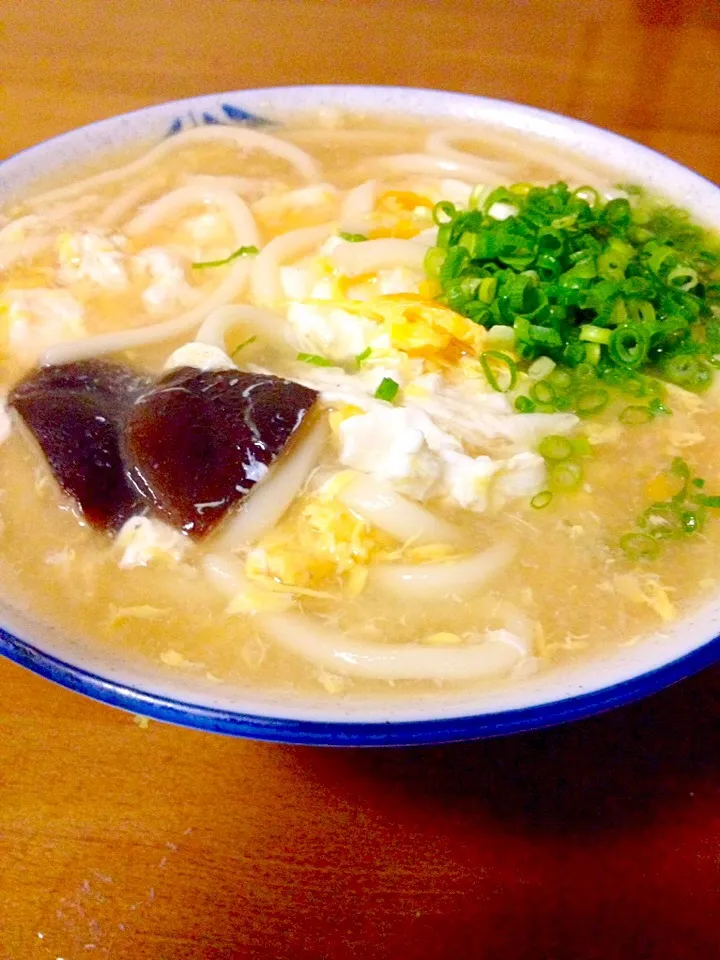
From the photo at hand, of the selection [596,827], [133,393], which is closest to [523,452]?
[596,827]

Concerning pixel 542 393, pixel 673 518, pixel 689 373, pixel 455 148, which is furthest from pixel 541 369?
pixel 455 148

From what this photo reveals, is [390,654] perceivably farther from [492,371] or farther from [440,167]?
[440,167]

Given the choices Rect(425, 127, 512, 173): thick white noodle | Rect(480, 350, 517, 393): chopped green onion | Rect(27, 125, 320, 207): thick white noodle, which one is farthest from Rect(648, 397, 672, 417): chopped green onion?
Rect(27, 125, 320, 207): thick white noodle

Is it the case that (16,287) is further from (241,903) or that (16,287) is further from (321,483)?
(241,903)

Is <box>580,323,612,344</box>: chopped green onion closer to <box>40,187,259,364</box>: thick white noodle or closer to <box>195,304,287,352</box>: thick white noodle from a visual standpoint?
<box>195,304,287,352</box>: thick white noodle

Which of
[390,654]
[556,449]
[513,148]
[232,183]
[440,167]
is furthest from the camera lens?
[513,148]

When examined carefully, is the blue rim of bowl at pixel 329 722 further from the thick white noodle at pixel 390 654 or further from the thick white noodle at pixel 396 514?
the thick white noodle at pixel 396 514
